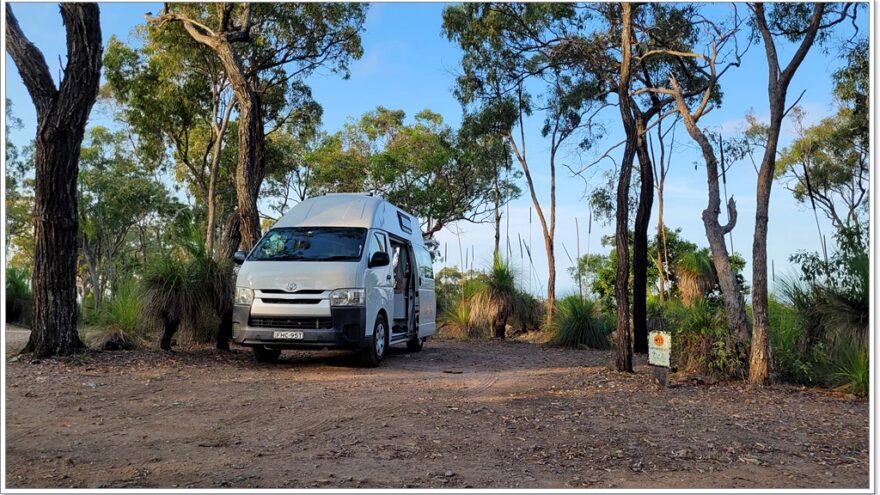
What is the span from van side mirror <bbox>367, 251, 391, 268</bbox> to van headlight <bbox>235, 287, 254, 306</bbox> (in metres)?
1.65

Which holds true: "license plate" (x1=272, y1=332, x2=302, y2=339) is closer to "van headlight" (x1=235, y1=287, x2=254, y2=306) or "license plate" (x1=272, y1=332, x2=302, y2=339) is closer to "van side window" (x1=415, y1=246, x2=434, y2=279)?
"van headlight" (x1=235, y1=287, x2=254, y2=306)

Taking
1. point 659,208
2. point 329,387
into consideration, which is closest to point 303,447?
point 329,387

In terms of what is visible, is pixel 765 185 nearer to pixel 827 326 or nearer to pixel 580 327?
pixel 827 326

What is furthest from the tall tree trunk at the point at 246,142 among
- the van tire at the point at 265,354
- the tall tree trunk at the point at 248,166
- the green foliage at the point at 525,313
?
the green foliage at the point at 525,313

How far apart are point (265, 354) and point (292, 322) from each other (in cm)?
129

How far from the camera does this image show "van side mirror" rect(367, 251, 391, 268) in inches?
395

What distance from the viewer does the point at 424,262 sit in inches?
534

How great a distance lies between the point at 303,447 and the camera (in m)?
5.34

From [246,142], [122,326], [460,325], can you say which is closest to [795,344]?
[246,142]

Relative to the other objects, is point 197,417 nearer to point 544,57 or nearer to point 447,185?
point 544,57

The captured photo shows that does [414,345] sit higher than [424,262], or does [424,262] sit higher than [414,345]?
[424,262]

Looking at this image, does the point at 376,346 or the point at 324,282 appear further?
the point at 376,346

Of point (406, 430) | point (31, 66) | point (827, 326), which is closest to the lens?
point (406, 430)

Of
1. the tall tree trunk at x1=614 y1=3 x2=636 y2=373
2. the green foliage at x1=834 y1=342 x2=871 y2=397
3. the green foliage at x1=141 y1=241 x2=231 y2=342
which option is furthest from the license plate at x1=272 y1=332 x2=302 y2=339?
the green foliage at x1=834 y1=342 x2=871 y2=397
